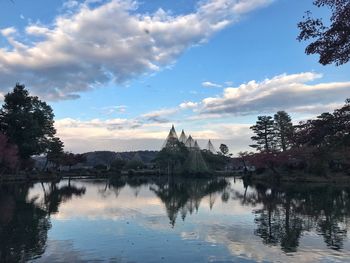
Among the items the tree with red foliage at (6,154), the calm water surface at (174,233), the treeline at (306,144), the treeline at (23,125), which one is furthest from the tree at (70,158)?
the calm water surface at (174,233)

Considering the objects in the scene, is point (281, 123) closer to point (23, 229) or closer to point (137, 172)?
point (137, 172)

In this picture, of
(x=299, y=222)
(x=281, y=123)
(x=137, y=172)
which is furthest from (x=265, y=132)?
(x=299, y=222)

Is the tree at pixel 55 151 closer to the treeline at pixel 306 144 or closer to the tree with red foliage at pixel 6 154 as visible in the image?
the tree with red foliage at pixel 6 154

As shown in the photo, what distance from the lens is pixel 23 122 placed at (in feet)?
192

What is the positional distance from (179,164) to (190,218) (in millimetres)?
71242

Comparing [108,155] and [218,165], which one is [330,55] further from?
[108,155]

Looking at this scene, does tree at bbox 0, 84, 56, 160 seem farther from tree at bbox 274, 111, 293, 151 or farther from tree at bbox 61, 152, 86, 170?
tree at bbox 274, 111, 293, 151

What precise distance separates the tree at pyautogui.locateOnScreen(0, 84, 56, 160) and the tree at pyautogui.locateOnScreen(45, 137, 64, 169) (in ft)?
20.0

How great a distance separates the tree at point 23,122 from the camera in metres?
58.7

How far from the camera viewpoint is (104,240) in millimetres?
14016

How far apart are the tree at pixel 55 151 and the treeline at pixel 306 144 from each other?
3324 cm

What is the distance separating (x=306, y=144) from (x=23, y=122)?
55.1 metres

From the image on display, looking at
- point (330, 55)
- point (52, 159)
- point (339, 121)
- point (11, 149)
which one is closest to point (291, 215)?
point (339, 121)

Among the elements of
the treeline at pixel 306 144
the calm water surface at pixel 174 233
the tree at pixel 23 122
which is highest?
the tree at pixel 23 122
